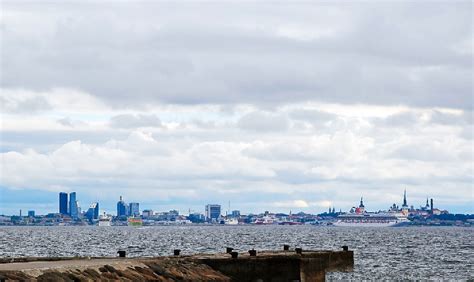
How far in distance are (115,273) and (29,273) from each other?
15.3 ft

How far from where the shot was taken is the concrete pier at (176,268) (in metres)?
30.3

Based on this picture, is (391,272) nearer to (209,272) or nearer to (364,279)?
(364,279)

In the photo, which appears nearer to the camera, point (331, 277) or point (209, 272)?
point (209, 272)

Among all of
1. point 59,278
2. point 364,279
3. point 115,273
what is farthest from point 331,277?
point 59,278

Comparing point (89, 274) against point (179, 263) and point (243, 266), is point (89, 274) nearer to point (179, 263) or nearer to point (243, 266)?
point (179, 263)

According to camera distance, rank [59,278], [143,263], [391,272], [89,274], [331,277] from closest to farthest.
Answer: [59,278]
[89,274]
[143,263]
[331,277]
[391,272]

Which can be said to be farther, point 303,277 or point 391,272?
point 391,272

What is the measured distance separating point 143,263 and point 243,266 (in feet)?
18.5

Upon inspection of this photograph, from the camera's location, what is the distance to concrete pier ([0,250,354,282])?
99.3 feet

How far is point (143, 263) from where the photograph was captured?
36094 millimetres

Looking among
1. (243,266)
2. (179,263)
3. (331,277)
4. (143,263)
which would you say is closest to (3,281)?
(143,263)

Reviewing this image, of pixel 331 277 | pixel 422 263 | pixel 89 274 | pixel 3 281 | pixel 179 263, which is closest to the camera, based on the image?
pixel 3 281

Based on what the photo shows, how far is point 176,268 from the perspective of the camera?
122ft

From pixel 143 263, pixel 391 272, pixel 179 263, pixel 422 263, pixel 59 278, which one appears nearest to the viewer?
pixel 59 278
